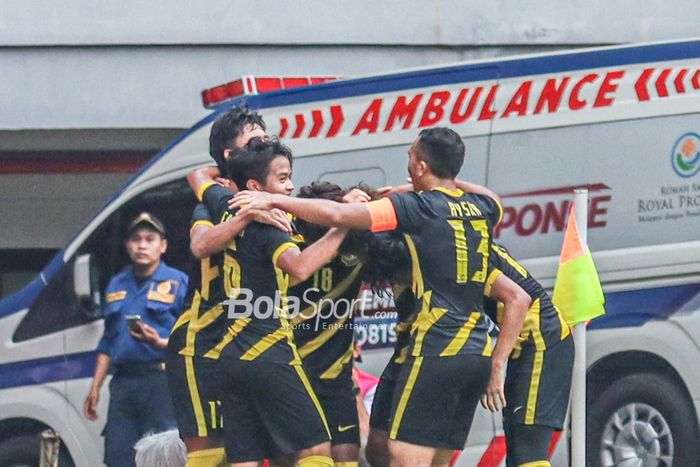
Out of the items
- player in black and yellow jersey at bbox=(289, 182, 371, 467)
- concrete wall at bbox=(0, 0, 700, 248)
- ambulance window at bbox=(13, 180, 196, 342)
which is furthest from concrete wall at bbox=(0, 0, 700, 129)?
player in black and yellow jersey at bbox=(289, 182, 371, 467)

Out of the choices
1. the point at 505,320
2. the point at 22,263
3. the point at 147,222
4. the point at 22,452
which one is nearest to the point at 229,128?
the point at 505,320

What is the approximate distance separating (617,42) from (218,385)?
293 inches

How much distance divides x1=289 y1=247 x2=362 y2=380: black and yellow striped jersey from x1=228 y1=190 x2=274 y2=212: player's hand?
53 centimetres

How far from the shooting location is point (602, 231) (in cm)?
851

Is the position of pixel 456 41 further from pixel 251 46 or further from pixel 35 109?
pixel 35 109

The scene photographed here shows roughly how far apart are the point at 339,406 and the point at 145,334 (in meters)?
2.63

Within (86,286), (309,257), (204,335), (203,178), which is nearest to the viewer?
(309,257)

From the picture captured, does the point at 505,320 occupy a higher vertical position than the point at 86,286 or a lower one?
lower

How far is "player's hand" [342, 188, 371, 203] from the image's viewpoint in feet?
21.2

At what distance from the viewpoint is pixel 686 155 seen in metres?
8.42

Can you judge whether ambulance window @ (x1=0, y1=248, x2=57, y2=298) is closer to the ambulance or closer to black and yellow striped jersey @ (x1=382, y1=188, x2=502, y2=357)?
the ambulance

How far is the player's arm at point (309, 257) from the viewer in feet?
19.9

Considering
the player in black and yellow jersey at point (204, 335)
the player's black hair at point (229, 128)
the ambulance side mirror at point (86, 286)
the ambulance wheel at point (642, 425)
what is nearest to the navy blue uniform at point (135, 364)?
the ambulance side mirror at point (86, 286)

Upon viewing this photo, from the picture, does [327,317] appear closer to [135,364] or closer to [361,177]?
[361,177]
